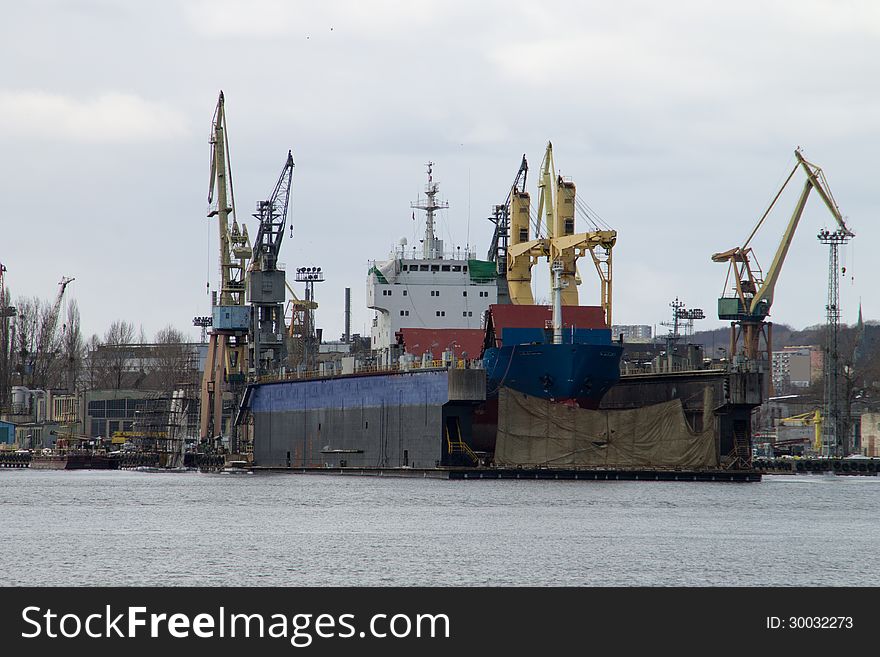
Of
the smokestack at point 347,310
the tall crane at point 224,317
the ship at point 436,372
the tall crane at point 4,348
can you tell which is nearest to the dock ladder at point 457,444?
the ship at point 436,372

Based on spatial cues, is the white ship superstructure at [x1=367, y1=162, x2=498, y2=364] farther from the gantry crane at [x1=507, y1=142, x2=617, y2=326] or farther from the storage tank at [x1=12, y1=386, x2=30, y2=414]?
the storage tank at [x1=12, y1=386, x2=30, y2=414]

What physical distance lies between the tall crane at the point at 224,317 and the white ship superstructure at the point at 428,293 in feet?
35.7

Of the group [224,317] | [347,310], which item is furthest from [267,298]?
[347,310]

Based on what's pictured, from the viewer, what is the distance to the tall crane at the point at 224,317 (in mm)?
93938

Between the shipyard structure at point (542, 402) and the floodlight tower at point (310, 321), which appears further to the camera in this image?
the floodlight tower at point (310, 321)

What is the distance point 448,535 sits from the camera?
4231 cm

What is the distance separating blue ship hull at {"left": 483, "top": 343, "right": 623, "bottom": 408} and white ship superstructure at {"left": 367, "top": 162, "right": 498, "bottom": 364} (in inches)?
683

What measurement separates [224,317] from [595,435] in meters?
33.0

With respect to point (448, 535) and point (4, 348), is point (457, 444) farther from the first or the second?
point (4, 348)

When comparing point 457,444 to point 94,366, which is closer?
point 457,444

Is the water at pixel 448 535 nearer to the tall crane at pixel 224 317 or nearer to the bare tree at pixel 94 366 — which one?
the tall crane at pixel 224 317

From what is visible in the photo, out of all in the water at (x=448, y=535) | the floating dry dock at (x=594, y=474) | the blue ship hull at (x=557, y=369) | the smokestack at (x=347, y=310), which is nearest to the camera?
the water at (x=448, y=535)
